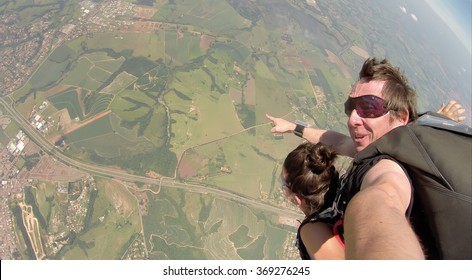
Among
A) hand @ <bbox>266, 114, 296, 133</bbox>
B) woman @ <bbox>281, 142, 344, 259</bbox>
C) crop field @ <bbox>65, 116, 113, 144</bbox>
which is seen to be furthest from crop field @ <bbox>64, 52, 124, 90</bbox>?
woman @ <bbox>281, 142, 344, 259</bbox>

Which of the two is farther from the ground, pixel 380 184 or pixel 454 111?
pixel 454 111

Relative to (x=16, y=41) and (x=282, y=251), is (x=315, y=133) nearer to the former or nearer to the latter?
(x=282, y=251)

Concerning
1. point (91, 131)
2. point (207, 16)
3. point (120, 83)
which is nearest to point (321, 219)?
point (91, 131)

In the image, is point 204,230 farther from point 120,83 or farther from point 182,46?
point 182,46

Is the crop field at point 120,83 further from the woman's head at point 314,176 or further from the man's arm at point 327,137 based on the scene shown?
the woman's head at point 314,176

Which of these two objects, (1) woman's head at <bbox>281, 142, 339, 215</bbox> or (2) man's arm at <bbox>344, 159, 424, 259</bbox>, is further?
(1) woman's head at <bbox>281, 142, 339, 215</bbox>

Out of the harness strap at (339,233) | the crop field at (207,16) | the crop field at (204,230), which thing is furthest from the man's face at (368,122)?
the crop field at (207,16)

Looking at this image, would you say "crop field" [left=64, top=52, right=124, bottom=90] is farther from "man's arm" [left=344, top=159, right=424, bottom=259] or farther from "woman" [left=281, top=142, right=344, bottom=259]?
"man's arm" [left=344, top=159, right=424, bottom=259]
